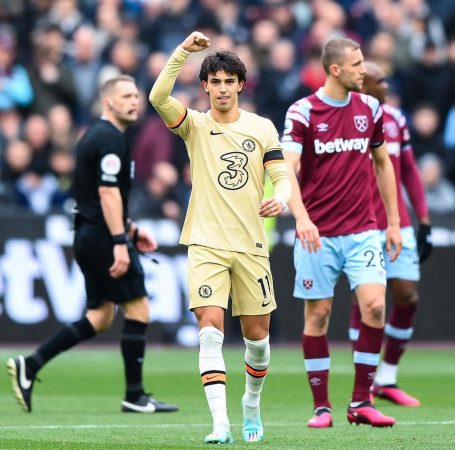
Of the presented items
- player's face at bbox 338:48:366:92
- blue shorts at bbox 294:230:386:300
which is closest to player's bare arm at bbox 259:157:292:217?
blue shorts at bbox 294:230:386:300

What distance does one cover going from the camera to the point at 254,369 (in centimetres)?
880

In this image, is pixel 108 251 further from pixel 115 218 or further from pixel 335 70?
pixel 335 70

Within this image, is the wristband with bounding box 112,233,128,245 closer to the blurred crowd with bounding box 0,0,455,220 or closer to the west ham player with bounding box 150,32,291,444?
the west ham player with bounding box 150,32,291,444

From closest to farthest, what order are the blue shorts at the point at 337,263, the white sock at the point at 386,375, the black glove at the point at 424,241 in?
1. the blue shorts at the point at 337,263
2. the white sock at the point at 386,375
3. the black glove at the point at 424,241

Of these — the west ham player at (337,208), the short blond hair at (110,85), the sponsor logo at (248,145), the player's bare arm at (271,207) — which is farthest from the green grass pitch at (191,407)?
the short blond hair at (110,85)

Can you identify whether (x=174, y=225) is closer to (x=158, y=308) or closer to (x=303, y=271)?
(x=158, y=308)

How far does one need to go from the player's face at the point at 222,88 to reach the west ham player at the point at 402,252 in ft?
9.41

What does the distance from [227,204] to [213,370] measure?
3.30 feet

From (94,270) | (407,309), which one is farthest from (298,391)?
(94,270)

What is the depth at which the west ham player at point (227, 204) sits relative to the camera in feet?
28.0

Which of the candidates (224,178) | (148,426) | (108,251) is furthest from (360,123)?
(148,426)

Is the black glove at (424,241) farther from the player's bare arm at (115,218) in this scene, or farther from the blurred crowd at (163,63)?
the blurred crowd at (163,63)

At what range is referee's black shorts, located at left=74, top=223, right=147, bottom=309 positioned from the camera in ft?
36.4

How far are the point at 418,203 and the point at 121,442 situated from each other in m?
4.24
